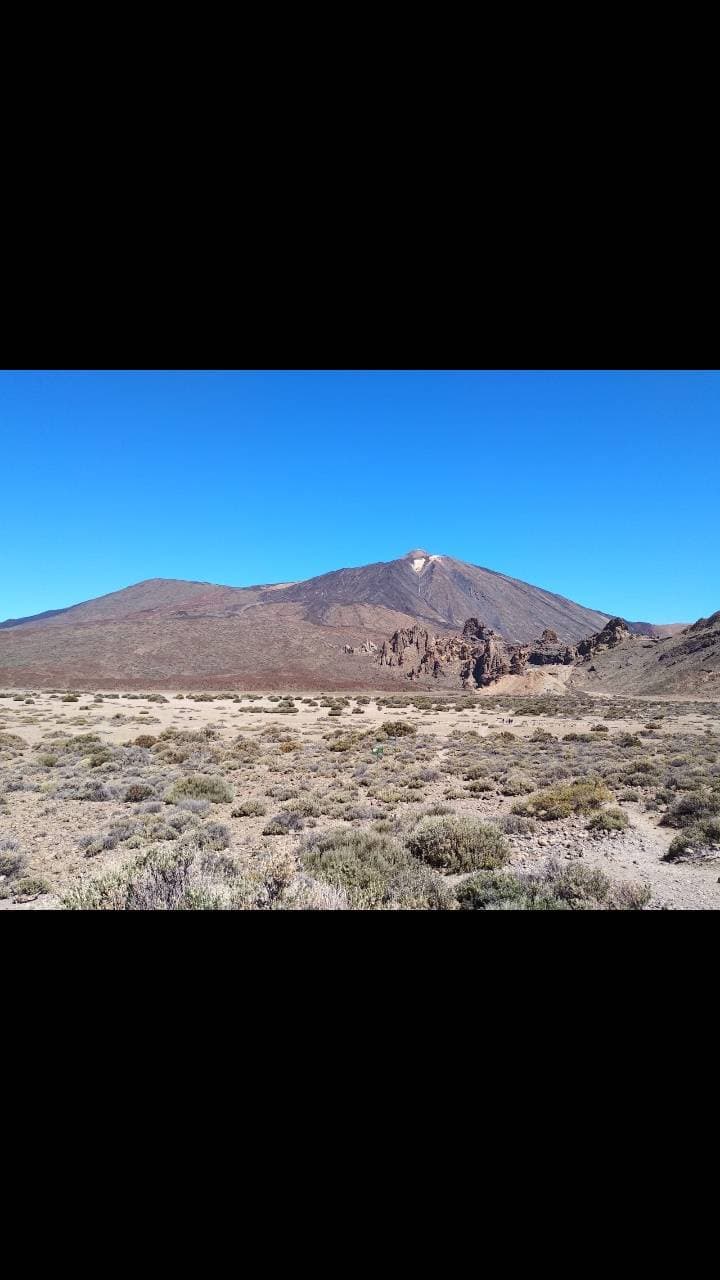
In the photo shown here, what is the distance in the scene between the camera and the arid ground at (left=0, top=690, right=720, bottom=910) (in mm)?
4617

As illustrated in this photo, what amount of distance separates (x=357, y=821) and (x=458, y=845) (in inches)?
84.6

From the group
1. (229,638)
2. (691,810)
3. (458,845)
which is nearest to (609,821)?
(691,810)

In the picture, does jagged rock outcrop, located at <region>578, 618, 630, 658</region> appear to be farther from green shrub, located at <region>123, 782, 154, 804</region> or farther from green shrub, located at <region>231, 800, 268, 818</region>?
green shrub, located at <region>123, 782, 154, 804</region>

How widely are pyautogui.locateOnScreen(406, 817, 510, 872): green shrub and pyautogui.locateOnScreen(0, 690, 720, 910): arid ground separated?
2 cm

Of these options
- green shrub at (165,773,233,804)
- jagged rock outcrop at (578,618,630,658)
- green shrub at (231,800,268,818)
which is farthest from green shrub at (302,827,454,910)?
jagged rock outcrop at (578,618,630,658)

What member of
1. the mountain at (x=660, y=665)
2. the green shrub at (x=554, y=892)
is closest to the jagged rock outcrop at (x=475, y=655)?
the mountain at (x=660, y=665)

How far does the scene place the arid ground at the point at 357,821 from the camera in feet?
15.1

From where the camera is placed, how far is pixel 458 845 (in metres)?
6.01

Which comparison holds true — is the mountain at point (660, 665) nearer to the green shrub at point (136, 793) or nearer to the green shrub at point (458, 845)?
the green shrub at point (458, 845)
